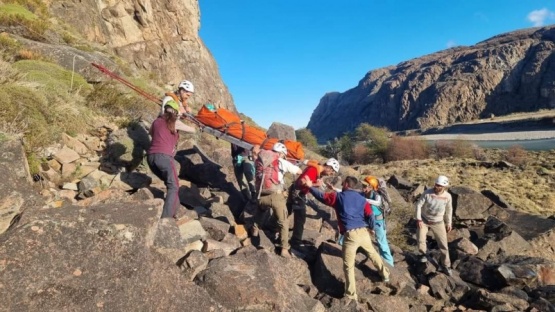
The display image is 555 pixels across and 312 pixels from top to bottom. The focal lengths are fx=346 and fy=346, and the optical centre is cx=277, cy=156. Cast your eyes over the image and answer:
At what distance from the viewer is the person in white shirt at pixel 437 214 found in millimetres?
7477

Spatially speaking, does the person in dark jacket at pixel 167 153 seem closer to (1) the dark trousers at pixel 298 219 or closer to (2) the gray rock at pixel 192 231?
(2) the gray rock at pixel 192 231

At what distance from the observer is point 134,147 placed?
7461mm

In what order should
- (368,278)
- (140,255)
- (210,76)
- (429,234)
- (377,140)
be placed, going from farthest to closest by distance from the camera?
(377,140), (210,76), (429,234), (368,278), (140,255)

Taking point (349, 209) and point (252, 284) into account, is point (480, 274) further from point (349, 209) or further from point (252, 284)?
point (252, 284)

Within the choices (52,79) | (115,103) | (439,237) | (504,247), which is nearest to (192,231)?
(439,237)

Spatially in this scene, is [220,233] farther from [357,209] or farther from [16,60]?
[16,60]

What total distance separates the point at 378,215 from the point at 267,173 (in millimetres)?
2692

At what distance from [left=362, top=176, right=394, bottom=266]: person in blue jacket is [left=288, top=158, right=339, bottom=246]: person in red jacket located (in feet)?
3.62

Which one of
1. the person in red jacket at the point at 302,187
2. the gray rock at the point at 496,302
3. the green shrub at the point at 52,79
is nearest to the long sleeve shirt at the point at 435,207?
the gray rock at the point at 496,302

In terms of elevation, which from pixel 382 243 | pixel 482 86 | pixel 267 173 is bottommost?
pixel 382 243

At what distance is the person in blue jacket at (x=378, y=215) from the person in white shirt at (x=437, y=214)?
1037mm

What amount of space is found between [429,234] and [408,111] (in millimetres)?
167012

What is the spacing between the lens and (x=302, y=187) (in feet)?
20.6

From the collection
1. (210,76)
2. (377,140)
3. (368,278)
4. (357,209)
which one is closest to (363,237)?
(357,209)
